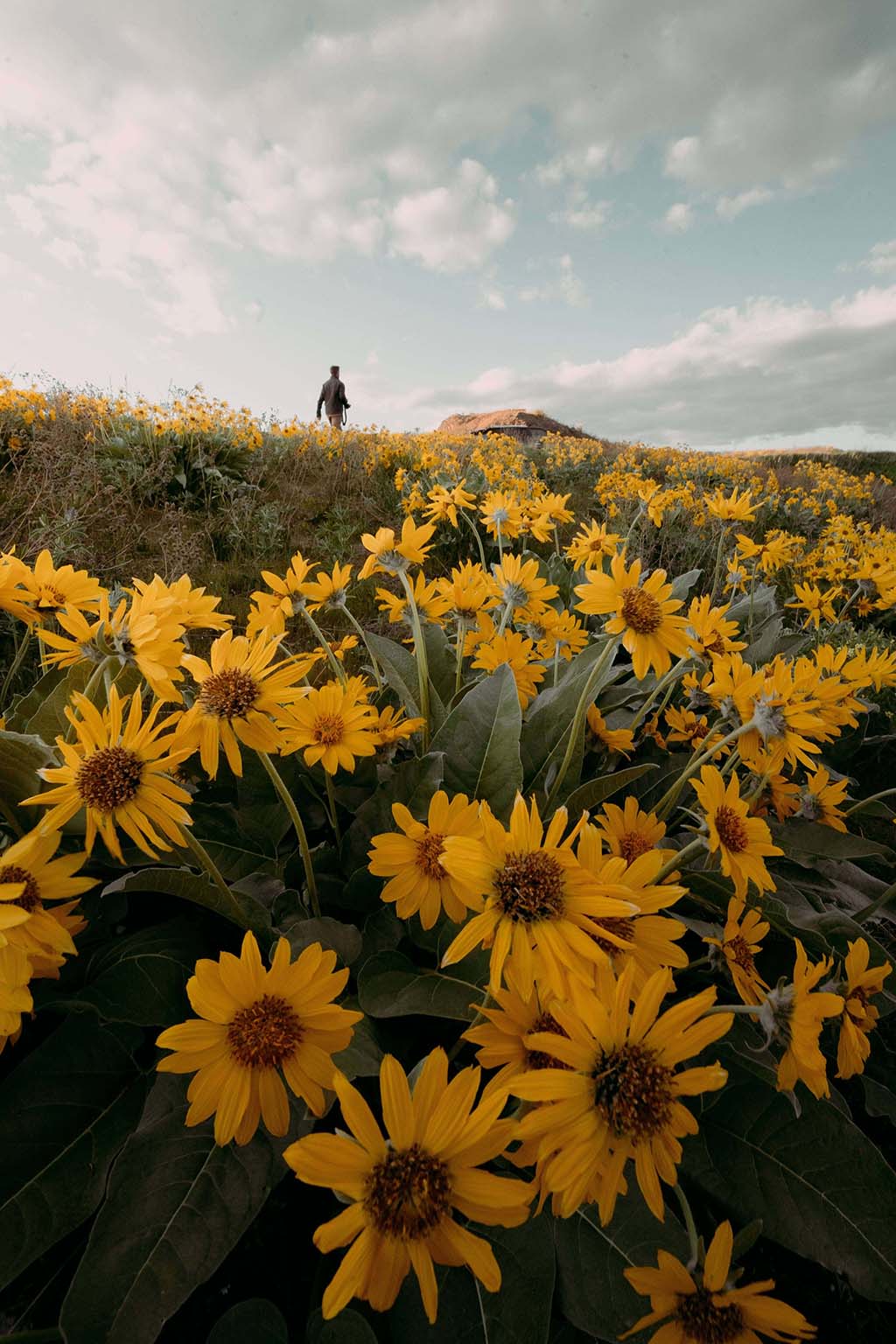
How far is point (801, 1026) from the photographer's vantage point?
2.54ft

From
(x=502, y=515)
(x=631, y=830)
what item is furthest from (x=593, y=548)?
(x=631, y=830)

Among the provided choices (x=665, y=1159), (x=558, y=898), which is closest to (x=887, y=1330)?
(x=665, y=1159)

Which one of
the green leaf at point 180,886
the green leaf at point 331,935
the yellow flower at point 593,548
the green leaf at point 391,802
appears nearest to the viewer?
the green leaf at point 180,886

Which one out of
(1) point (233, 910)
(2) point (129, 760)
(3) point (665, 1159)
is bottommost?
(3) point (665, 1159)

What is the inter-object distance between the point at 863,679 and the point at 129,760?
5.61ft

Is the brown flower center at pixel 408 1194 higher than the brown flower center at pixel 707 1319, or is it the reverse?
the brown flower center at pixel 408 1194

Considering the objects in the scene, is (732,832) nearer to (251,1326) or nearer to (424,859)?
(424,859)

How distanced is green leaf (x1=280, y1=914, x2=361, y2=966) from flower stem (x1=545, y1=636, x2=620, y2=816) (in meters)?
0.44

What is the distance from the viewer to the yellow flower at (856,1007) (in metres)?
0.95

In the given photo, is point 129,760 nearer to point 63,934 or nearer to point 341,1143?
point 63,934

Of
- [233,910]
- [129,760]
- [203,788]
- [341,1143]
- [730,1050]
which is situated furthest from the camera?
[203,788]

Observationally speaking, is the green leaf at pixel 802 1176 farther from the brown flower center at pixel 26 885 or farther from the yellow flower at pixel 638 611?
the brown flower center at pixel 26 885

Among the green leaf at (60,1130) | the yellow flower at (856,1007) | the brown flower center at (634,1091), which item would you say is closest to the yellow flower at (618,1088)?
the brown flower center at (634,1091)

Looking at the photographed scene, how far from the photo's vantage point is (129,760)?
2.69 feet
